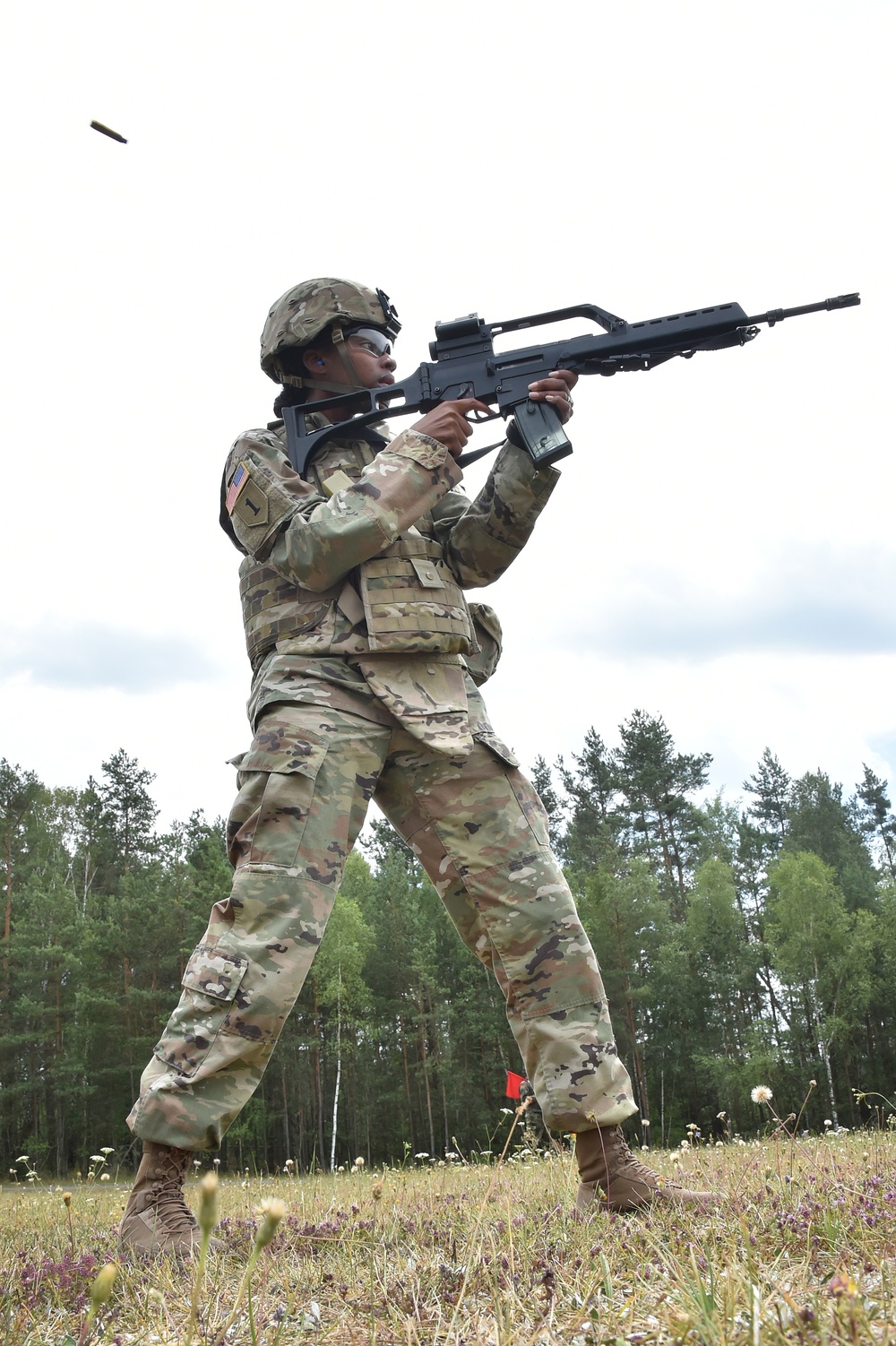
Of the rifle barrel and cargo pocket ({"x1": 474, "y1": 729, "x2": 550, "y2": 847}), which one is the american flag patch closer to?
cargo pocket ({"x1": 474, "y1": 729, "x2": 550, "y2": 847})

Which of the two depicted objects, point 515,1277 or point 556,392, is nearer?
point 515,1277

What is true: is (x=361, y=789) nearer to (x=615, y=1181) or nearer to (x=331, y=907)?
(x=331, y=907)

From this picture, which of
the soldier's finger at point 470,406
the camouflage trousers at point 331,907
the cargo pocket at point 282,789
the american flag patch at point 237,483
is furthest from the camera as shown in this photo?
the soldier's finger at point 470,406

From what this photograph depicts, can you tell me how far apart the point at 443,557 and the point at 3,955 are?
1312 inches

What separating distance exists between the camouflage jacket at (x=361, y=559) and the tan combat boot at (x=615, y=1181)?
1.53 m

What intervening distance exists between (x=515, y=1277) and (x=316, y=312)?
3.57 m

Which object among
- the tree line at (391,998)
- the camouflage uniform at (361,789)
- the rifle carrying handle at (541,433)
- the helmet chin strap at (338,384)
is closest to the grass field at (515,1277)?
the camouflage uniform at (361,789)

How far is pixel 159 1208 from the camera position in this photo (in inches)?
117

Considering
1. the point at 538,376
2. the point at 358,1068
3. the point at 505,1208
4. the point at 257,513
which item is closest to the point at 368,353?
the point at 538,376

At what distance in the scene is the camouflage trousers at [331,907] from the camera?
3.00 metres

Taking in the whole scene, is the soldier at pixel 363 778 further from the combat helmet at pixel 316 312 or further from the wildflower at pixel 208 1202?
the wildflower at pixel 208 1202

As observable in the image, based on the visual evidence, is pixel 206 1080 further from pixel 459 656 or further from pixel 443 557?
pixel 443 557

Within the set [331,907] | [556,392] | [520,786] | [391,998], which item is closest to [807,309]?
[556,392]

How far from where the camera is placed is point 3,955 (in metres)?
32.5
